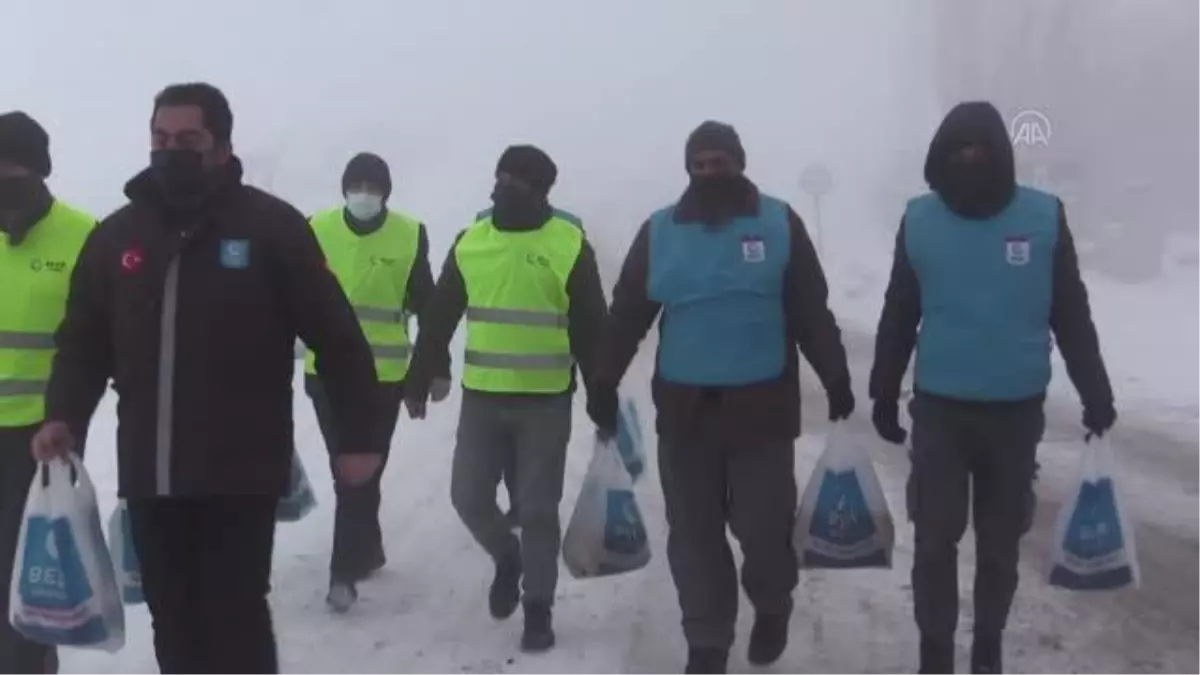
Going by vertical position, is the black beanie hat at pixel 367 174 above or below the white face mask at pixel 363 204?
above

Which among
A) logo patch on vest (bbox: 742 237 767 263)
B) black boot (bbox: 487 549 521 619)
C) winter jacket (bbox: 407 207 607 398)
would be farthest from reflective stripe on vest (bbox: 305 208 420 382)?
logo patch on vest (bbox: 742 237 767 263)

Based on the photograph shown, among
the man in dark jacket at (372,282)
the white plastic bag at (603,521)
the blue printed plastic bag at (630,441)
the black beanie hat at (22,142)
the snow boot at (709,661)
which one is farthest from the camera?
the blue printed plastic bag at (630,441)

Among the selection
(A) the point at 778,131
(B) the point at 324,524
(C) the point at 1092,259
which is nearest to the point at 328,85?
(A) the point at 778,131

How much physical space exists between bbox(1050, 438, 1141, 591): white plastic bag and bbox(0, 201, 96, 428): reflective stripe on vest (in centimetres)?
340

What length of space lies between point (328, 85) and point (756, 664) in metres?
67.8

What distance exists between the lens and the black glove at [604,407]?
6.41m

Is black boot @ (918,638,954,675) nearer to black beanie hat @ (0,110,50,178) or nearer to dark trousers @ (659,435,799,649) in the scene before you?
dark trousers @ (659,435,799,649)

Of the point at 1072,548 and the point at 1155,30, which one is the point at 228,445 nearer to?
the point at 1072,548

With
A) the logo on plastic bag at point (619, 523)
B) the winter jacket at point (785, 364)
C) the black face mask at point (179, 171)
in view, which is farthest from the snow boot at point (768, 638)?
the black face mask at point (179, 171)

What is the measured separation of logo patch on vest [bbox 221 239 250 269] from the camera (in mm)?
4562

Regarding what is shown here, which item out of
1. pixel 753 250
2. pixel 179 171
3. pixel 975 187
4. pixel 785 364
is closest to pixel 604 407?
pixel 785 364

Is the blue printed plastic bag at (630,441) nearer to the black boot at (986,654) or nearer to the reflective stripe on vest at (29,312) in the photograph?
the black boot at (986,654)

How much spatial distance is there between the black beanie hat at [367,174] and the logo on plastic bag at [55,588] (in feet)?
9.50

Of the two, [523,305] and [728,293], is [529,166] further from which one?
[728,293]
